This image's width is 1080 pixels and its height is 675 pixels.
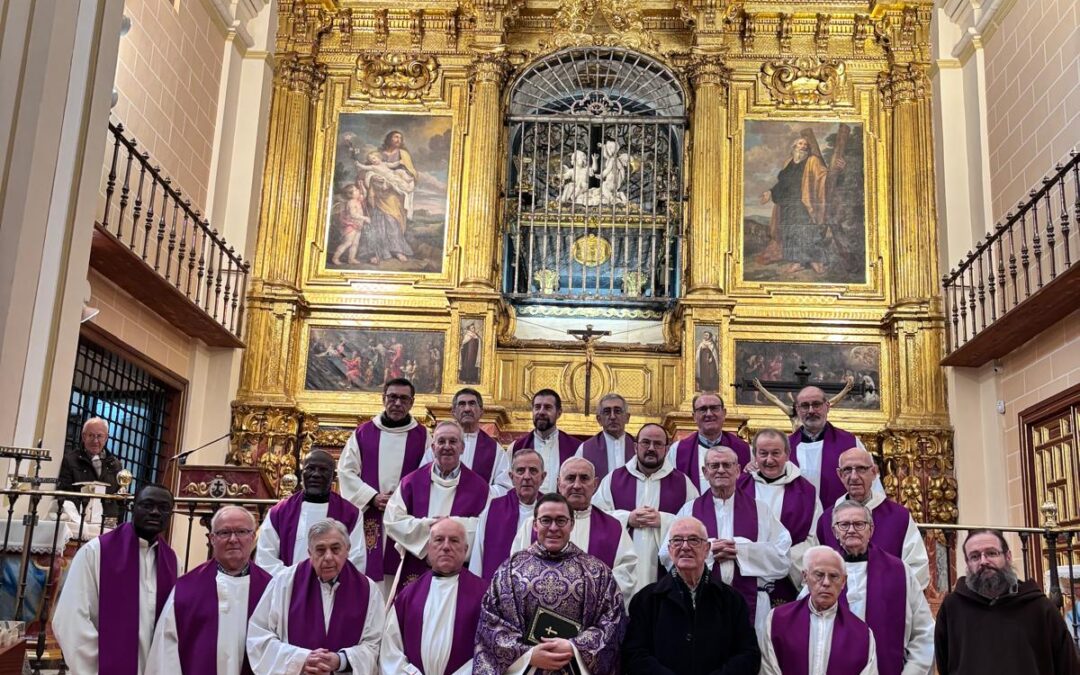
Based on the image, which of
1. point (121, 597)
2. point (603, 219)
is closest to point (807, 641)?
point (121, 597)

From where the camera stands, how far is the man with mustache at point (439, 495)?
662cm

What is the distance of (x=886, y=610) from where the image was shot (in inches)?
226

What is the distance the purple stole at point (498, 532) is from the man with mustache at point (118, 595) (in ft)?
5.35

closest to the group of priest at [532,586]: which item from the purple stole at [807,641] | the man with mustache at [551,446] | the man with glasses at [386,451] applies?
the purple stole at [807,641]

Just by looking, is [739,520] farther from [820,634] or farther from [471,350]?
[471,350]

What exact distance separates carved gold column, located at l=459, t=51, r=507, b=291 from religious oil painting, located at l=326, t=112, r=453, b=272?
0.34 meters

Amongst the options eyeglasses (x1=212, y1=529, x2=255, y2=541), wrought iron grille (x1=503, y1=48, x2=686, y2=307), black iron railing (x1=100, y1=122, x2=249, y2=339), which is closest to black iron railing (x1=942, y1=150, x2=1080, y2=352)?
wrought iron grille (x1=503, y1=48, x2=686, y2=307)

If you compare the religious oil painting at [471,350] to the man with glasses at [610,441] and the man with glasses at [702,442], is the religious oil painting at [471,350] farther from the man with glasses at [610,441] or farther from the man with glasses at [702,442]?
the man with glasses at [702,442]

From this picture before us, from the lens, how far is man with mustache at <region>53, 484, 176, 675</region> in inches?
219

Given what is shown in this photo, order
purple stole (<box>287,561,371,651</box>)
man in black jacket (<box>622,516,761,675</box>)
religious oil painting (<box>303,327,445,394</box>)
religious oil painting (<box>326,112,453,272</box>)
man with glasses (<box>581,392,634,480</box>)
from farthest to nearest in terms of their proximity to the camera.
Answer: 1. religious oil painting (<box>326,112,453,272</box>)
2. religious oil painting (<box>303,327,445,394</box>)
3. man with glasses (<box>581,392,634,480</box>)
4. purple stole (<box>287,561,371,651</box>)
5. man in black jacket (<box>622,516,761,675</box>)

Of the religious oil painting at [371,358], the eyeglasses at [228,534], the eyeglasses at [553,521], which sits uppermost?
the religious oil painting at [371,358]

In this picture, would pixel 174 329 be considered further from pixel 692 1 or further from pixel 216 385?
pixel 692 1

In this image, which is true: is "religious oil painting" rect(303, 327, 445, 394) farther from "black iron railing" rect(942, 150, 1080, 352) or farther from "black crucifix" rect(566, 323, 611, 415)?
"black iron railing" rect(942, 150, 1080, 352)

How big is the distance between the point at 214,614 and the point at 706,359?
25.9ft
